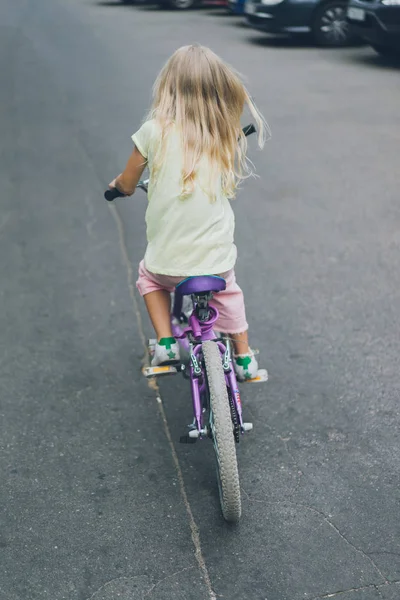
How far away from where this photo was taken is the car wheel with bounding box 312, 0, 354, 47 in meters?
14.2

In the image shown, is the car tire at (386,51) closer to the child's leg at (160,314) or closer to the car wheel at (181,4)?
the car wheel at (181,4)

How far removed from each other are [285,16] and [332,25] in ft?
2.77

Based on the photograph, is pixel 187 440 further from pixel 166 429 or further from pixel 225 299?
pixel 225 299

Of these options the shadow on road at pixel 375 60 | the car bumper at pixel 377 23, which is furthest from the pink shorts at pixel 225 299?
the shadow on road at pixel 375 60

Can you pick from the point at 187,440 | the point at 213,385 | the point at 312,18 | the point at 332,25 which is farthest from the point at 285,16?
the point at 213,385

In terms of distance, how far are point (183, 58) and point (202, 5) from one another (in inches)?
760

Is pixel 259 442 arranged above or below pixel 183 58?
below

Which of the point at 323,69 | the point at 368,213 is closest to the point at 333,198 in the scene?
the point at 368,213

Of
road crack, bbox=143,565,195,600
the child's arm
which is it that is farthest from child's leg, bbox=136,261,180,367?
road crack, bbox=143,565,195,600

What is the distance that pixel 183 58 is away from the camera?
3332mm

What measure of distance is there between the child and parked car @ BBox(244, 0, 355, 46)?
11.7 metres

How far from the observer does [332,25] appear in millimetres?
14414

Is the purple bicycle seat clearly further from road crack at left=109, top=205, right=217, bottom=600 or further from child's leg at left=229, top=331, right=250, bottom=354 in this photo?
road crack at left=109, top=205, right=217, bottom=600

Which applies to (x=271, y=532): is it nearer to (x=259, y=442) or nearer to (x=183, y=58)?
(x=259, y=442)
